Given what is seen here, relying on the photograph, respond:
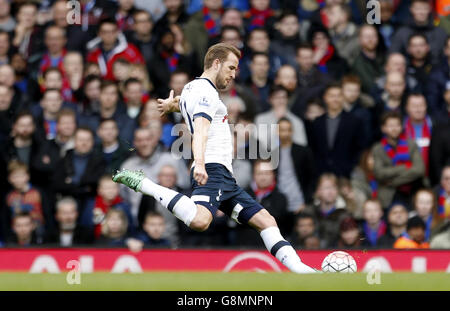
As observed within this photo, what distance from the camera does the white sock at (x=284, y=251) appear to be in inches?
387

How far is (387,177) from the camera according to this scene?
45.0ft

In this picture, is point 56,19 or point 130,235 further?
point 56,19

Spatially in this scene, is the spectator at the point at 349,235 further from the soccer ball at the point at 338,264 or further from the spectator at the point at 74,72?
the spectator at the point at 74,72

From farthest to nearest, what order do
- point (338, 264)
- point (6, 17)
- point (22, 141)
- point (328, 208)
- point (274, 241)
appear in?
point (6, 17) < point (22, 141) < point (328, 208) < point (338, 264) < point (274, 241)

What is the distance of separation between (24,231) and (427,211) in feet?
15.9

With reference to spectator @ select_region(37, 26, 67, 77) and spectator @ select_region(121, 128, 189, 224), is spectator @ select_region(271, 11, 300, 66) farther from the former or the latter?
spectator @ select_region(37, 26, 67, 77)

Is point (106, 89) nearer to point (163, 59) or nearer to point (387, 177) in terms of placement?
point (163, 59)

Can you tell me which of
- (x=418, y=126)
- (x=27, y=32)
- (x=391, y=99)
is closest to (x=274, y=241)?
(x=418, y=126)

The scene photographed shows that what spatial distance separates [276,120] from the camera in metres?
13.8

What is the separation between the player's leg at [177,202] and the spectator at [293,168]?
150 inches

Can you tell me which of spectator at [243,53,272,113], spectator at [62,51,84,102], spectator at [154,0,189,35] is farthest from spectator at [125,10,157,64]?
spectator at [243,53,272,113]

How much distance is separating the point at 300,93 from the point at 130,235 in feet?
9.77

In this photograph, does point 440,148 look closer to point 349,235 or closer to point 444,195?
→ point 444,195
